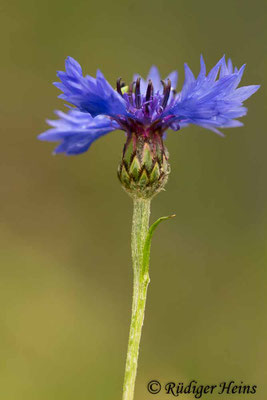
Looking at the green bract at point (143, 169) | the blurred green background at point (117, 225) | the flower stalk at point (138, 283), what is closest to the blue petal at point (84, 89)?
the green bract at point (143, 169)

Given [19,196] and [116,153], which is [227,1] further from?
[19,196]

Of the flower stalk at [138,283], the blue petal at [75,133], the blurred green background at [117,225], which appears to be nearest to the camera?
the flower stalk at [138,283]

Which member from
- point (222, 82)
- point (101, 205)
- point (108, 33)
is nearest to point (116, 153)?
point (101, 205)

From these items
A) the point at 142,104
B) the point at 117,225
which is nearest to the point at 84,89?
the point at 142,104

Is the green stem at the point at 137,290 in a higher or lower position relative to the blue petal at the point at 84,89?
lower

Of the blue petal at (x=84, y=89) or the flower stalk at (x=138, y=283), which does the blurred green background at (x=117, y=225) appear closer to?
the flower stalk at (x=138, y=283)
